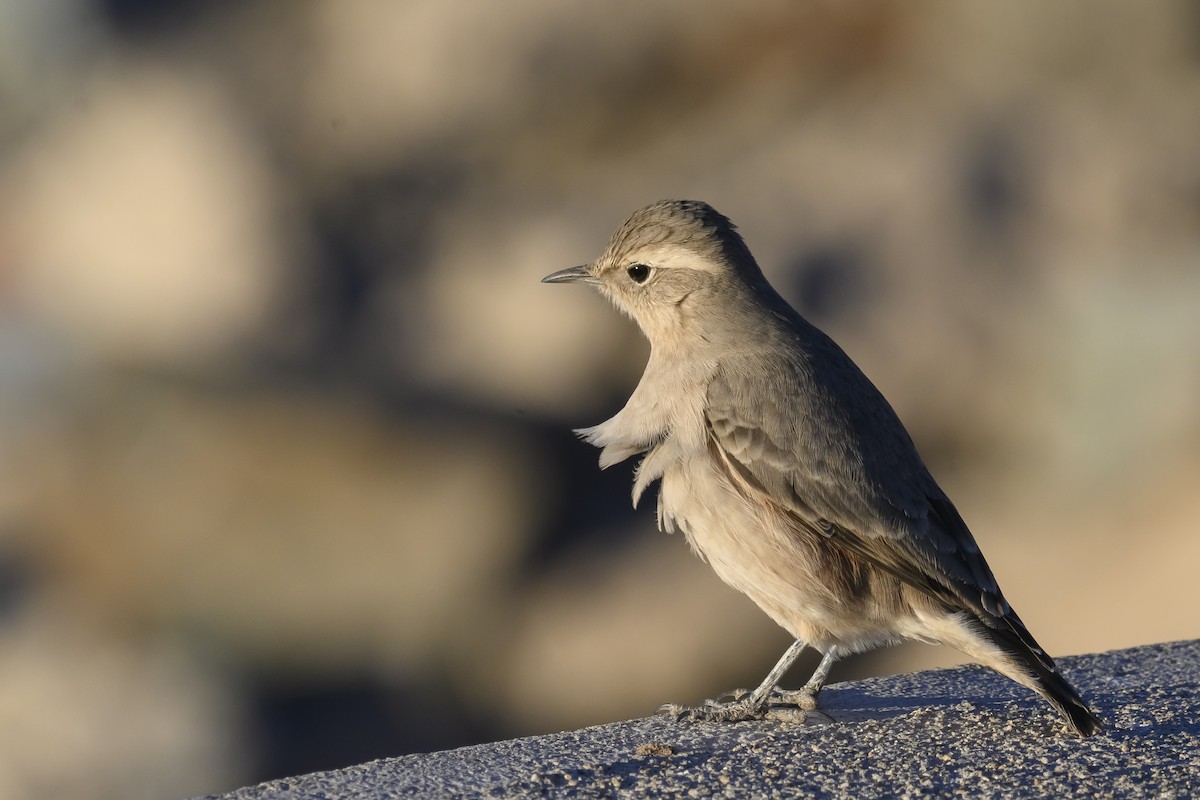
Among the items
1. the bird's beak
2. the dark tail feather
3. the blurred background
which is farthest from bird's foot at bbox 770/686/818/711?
the blurred background

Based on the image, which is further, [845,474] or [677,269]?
[677,269]

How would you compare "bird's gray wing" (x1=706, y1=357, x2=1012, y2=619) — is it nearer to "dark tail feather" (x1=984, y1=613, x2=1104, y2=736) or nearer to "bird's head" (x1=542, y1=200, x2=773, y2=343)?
"dark tail feather" (x1=984, y1=613, x2=1104, y2=736)

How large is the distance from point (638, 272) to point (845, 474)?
1784 millimetres

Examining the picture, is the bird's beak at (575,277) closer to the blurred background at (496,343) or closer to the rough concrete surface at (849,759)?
the rough concrete surface at (849,759)

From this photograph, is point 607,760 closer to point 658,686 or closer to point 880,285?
point 658,686

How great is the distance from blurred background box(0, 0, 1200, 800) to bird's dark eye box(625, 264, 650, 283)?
4975 mm

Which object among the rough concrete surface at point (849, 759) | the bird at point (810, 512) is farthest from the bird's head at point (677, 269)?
the rough concrete surface at point (849, 759)

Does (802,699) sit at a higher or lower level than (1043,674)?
higher

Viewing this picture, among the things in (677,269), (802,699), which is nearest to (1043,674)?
(802,699)

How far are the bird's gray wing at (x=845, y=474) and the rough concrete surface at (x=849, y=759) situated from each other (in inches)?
22.5

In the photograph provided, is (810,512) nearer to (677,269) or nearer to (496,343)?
(677,269)

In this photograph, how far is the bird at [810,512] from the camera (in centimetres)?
599

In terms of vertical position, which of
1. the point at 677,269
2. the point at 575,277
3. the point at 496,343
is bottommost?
the point at 677,269

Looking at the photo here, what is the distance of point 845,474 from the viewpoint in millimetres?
6164
